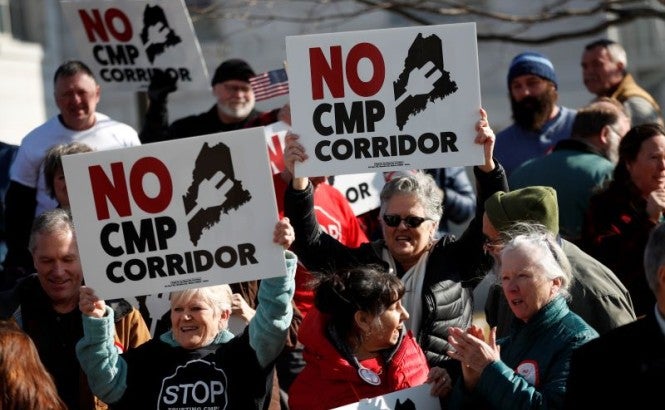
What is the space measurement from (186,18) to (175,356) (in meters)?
4.05

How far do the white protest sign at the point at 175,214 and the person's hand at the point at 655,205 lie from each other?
2138 millimetres

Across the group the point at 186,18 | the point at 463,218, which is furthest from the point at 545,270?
the point at 186,18

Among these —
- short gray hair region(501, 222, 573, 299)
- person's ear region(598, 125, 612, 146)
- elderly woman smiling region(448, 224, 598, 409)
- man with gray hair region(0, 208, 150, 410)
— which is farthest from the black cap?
elderly woman smiling region(448, 224, 598, 409)

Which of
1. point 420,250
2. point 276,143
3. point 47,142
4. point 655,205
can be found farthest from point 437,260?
point 47,142

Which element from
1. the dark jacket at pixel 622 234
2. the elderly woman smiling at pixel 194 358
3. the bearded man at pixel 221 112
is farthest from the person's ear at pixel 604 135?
the elderly woman smiling at pixel 194 358

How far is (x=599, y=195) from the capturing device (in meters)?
8.12

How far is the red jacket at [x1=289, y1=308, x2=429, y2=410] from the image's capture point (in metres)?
6.55

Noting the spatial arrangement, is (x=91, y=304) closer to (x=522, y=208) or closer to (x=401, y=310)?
(x=401, y=310)

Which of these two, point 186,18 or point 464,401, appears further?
point 186,18

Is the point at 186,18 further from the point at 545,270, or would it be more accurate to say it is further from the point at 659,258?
the point at 659,258

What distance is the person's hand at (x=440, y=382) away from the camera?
6.39 m

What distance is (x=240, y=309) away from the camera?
24.6 feet

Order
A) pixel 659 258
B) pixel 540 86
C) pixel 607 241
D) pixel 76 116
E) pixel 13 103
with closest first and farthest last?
pixel 659 258
pixel 607 241
pixel 76 116
pixel 540 86
pixel 13 103

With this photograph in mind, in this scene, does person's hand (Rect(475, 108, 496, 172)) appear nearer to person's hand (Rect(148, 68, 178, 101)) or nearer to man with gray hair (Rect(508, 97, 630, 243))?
man with gray hair (Rect(508, 97, 630, 243))
